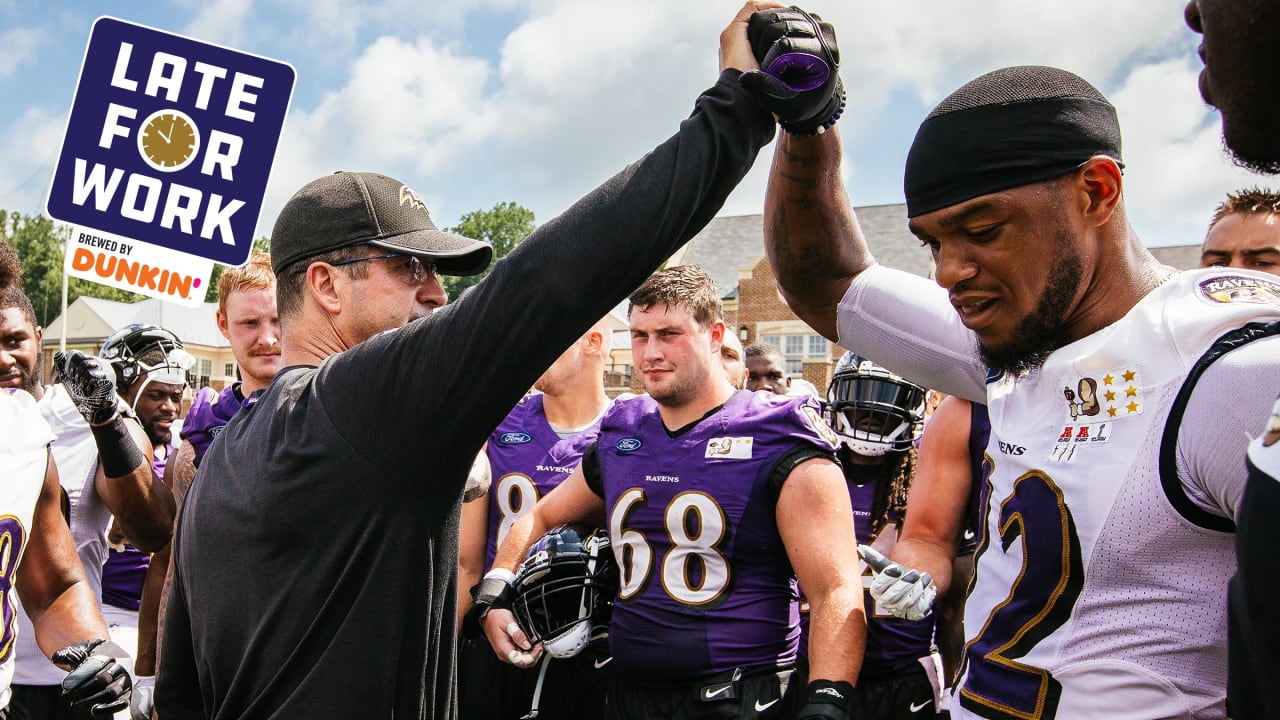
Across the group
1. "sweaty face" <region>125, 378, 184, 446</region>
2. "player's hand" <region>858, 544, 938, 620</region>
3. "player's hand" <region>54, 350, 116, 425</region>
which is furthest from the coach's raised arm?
"sweaty face" <region>125, 378, 184, 446</region>

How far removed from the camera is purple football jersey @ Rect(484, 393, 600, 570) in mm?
4832

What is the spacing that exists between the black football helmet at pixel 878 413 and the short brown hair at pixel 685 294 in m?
0.91

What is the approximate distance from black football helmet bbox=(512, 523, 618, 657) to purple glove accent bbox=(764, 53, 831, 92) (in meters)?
2.72

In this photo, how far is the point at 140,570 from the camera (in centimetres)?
516

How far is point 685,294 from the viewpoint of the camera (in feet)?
14.0

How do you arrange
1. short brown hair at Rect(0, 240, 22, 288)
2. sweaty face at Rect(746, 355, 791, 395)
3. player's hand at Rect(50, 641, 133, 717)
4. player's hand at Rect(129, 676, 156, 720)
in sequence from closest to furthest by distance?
player's hand at Rect(50, 641, 133, 717), short brown hair at Rect(0, 240, 22, 288), player's hand at Rect(129, 676, 156, 720), sweaty face at Rect(746, 355, 791, 395)

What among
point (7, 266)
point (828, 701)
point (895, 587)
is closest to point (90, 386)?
point (7, 266)

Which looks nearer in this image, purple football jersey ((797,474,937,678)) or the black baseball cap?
the black baseball cap

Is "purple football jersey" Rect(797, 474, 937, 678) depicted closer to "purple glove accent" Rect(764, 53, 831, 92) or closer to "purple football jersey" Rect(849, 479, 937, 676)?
"purple football jersey" Rect(849, 479, 937, 676)

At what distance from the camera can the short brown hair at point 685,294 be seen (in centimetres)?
426

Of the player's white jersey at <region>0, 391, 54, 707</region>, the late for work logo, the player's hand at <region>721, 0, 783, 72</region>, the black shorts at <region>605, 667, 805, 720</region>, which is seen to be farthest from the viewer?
the late for work logo

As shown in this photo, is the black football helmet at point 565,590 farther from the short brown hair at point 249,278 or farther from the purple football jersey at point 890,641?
the short brown hair at point 249,278

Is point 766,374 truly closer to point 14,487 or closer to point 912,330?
point 912,330

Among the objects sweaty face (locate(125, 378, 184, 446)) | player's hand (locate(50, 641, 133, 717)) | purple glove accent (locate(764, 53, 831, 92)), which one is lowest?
player's hand (locate(50, 641, 133, 717))
